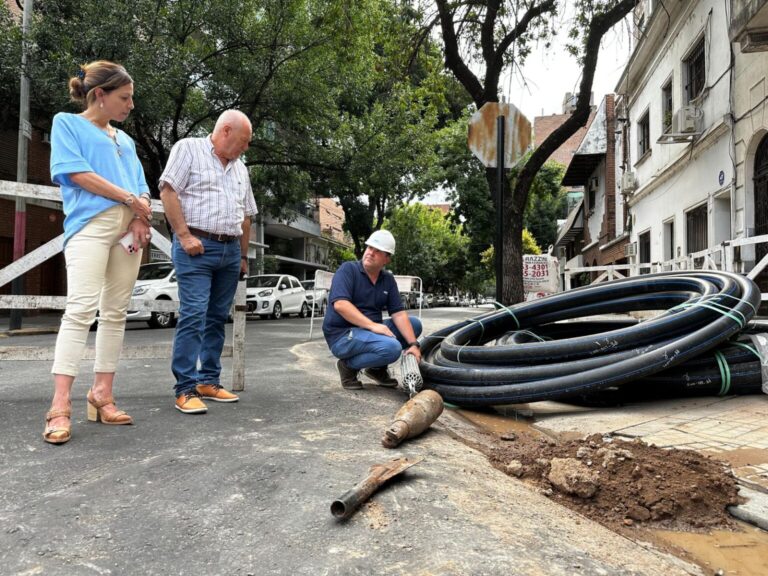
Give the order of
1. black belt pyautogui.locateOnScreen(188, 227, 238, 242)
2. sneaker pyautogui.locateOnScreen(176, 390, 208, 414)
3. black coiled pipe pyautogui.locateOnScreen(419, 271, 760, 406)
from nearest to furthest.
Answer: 1. sneaker pyautogui.locateOnScreen(176, 390, 208, 414)
2. black belt pyautogui.locateOnScreen(188, 227, 238, 242)
3. black coiled pipe pyautogui.locateOnScreen(419, 271, 760, 406)

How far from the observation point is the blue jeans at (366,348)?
4094 mm

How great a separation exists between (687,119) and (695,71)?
1.75 metres

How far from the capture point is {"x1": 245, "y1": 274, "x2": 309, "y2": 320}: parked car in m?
18.1

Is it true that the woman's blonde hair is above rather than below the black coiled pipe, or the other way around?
above

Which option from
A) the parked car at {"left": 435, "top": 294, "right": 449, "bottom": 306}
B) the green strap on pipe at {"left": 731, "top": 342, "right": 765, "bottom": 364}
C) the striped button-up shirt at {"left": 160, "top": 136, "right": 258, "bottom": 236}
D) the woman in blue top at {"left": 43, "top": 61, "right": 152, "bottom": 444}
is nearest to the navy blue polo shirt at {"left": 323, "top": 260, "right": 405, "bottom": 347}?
the striped button-up shirt at {"left": 160, "top": 136, "right": 258, "bottom": 236}

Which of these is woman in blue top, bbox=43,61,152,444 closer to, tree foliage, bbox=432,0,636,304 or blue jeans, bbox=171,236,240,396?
blue jeans, bbox=171,236,240,396

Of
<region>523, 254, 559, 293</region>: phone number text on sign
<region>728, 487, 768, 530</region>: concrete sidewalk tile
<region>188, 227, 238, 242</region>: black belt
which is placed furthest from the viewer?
→ <region>523, 254, 559, 293</region>: phone number text on sign

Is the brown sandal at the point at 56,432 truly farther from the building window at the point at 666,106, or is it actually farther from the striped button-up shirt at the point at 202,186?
the building window at the point at 666,106

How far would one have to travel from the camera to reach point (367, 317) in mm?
4379

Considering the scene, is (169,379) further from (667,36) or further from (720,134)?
(667,36)

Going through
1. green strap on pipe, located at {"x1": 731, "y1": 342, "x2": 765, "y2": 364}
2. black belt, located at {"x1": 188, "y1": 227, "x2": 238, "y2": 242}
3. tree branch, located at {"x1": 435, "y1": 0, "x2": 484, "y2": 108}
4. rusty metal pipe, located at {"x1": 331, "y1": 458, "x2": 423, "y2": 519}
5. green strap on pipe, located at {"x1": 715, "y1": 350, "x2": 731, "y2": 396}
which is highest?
tree branch, located at {"x1": 435, "y1": 0, "x2": 484, "y2": 108}

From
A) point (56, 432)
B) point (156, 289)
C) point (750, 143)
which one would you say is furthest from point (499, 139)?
point (156, 289)

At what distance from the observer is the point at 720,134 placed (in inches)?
379

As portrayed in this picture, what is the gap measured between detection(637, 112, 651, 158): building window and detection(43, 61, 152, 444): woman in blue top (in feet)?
48.3
